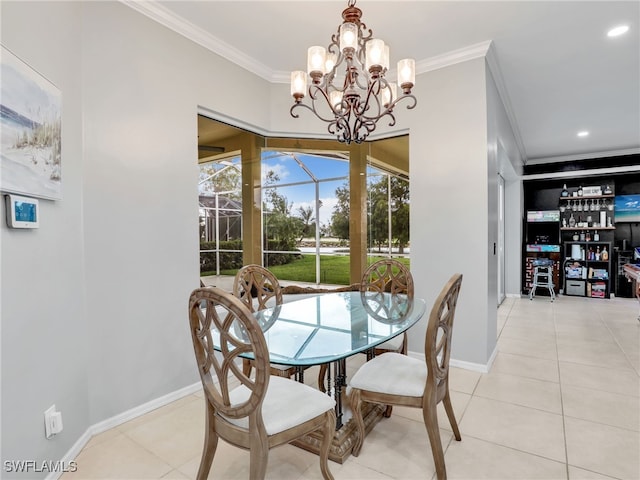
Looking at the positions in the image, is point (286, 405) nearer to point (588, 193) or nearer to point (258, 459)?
point (258, 459)

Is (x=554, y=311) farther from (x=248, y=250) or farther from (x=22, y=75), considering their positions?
(x=22, y=75)

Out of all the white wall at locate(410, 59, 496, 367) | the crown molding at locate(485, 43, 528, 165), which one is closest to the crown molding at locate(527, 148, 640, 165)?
the crown molding at locate(485, 43, 528, 165)

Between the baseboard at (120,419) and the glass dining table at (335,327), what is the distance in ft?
3.16

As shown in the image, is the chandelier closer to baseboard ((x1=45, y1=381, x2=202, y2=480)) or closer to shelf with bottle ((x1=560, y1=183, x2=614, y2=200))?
baseboard ((x1=45, y1=381, x2=202, y2=480))

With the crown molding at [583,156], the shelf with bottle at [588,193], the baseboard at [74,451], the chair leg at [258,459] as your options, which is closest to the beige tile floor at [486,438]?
the baseboard at [74,451]

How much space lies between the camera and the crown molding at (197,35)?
242 centimetres

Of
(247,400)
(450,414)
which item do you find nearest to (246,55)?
(247,400)

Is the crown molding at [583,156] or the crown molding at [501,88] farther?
the crown molding at [583,156]

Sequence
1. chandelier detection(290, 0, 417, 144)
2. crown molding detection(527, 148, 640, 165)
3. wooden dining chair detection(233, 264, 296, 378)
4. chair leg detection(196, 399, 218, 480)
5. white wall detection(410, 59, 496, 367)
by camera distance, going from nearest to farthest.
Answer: chair leg detection(196, 399, 218, 480) → chandelier detection(290, 0, 417, 144) → wooden dining chair detection(233, 264, 296, 378) → white wall detection(410, 59, 496, 367) → crown molding detection(527, 148, 640, 165)

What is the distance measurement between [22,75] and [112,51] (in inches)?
35.3

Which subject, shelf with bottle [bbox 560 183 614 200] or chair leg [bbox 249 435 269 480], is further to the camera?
shelf with bottle [bbox 560 183 614 200]

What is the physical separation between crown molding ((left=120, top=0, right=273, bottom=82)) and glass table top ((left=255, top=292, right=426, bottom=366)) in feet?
7.36

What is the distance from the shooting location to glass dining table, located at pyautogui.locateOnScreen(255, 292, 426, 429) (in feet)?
5.45

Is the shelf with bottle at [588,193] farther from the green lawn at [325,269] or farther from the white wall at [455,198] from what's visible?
the green lawn at [325,269]
